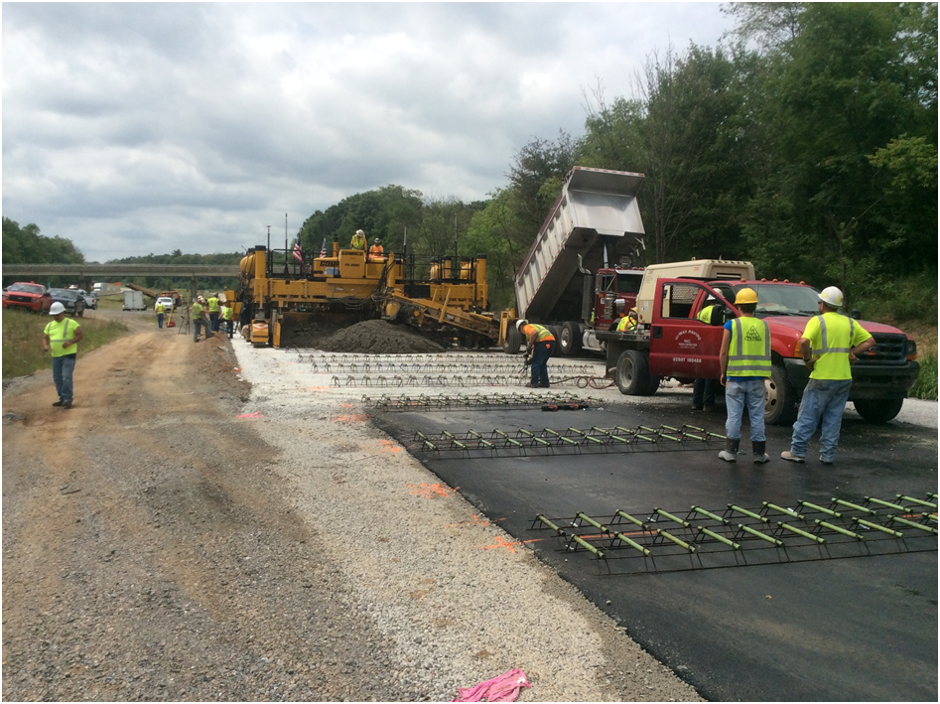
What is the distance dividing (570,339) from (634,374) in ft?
23.5

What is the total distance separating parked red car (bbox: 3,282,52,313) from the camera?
33.6 meters

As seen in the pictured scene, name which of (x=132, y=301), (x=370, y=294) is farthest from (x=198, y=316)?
(x=132, y=301)

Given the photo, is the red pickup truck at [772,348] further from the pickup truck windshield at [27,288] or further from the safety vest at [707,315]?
the pickup truck windshield at [27,288]

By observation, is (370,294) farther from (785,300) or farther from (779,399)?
(779,399)

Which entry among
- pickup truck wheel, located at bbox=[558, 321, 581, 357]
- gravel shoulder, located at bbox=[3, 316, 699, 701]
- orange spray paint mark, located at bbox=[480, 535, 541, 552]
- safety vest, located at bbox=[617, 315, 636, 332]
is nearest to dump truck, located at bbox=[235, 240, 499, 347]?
pickup truck wheel, located at bbox=[558, 321, 581, 357]

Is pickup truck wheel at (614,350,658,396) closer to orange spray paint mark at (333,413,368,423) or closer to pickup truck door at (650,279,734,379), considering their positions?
pickup truck door at (650,279,734,379)

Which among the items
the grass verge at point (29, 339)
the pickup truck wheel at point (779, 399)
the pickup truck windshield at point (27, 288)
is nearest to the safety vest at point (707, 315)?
the pickup truck wheel at point (779, 399)

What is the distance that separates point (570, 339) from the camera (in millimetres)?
20297

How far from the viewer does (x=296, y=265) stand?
2405 centimetres

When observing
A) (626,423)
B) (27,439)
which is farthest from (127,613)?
(626,423)

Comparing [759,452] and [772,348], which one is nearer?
[759,452]

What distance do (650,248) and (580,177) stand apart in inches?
475

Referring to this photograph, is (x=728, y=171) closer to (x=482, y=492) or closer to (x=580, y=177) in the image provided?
(x=580, y=177)

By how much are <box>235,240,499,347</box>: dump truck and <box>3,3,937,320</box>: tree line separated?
8528 millimetres
